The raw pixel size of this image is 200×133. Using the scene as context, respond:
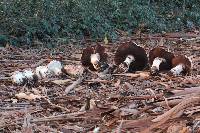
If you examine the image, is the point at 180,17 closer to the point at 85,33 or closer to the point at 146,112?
the point at 85,33

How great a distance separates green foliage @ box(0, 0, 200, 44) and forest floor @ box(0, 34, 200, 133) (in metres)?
2.09

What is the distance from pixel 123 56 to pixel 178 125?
107 inches

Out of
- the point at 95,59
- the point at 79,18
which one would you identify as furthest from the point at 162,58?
the point at 79,18

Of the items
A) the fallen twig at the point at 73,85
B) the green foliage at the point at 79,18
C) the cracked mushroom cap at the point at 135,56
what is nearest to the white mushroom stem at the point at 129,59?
the cracked mushroom cap at the point at 135,56

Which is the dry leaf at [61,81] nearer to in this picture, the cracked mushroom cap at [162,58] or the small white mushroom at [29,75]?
A: the small white mushroom at [29,75]

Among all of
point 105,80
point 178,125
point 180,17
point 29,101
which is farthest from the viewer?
point 180,17

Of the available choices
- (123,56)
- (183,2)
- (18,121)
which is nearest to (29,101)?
(18,121)

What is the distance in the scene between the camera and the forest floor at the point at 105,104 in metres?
3.17

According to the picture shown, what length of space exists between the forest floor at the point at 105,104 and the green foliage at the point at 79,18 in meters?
2.09

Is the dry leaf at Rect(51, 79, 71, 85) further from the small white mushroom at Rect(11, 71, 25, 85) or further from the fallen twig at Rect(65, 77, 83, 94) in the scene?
the small white mushroom at Rect(11, 71, 25, 85)

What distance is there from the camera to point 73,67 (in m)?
5.42

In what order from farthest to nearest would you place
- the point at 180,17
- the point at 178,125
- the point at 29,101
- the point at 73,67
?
1. the point at 180,17
2. the point at 73,67
3. the point at 29,101
4. the point at 178,125

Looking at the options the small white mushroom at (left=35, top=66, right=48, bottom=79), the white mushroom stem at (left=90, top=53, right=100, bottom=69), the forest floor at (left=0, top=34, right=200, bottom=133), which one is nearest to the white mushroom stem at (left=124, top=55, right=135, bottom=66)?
the forest floor at (left=0, top=34, right=200, bottom=133)

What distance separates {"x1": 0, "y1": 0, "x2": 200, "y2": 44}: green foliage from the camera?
8.02m
